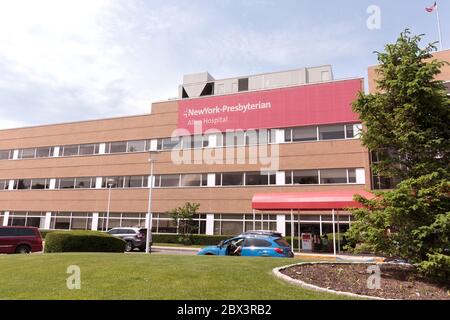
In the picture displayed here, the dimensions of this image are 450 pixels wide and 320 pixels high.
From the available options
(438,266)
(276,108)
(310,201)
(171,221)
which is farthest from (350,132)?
(438,266)

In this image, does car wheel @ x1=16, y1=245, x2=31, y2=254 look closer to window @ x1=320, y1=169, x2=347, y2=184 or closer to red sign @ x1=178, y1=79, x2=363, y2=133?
red sign @ x1=178, y1=79, x2=363, y2=133

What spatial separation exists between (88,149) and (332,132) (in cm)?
2857

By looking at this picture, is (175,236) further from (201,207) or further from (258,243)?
(258,243)

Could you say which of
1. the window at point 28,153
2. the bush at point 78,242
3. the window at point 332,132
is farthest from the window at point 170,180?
the window at point 28,153

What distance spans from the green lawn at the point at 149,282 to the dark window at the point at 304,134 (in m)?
23.4

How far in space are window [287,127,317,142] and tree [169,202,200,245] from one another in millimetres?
11228

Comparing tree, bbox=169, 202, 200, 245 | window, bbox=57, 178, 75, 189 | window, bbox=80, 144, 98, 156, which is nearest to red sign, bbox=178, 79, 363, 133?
tree, bbox=169, 202, 200, 245

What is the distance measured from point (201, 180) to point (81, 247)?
1947 centimetres

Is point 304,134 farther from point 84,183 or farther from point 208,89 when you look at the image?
point 84,183

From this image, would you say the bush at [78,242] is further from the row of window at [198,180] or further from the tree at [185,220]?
the row of window at [198,180]

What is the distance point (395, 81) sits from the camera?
1032 cm

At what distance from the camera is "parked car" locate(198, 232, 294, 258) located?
16828 mm

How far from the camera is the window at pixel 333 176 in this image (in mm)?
31594

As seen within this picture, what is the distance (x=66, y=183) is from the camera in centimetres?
4475
